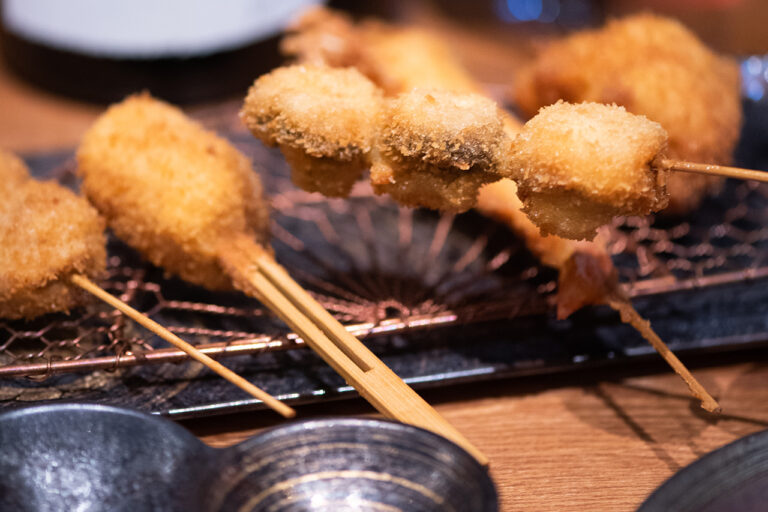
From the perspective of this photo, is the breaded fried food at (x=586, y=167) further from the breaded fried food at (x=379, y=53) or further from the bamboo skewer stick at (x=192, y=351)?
the breaded fried food at (x=379, y=53)

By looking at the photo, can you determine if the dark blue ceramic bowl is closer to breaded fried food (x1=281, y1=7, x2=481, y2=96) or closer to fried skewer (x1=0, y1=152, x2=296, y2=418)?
fried skewer (x1=0, y1=152, x2=296, y2=418)

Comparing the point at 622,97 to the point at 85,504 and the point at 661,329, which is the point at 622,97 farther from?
the point at 85,504

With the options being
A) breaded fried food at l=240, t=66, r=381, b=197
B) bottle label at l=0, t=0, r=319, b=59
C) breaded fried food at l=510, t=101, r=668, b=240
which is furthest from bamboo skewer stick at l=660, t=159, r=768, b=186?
bottle label at l=0, t=0, r=319, b=59

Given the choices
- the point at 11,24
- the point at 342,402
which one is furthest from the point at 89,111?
the point at 342,402

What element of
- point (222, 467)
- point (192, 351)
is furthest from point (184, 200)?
point (222, 467)

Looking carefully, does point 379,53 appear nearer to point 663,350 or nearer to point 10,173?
point 10,173

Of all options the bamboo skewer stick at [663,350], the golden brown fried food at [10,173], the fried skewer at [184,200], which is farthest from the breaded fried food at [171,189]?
the bamboo skewer stick at [663,350]
